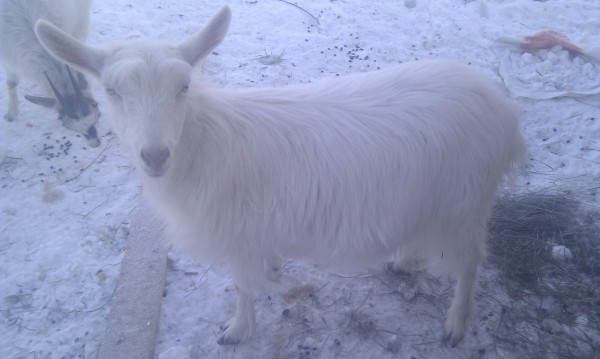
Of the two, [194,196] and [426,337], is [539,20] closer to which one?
[426,337]

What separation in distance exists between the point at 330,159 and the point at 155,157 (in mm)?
1001

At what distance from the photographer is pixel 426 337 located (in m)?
3.05

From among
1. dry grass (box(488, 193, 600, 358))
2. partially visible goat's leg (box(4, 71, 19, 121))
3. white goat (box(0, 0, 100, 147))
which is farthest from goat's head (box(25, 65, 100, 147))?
dry grass (box(488, 193, 600, 358))

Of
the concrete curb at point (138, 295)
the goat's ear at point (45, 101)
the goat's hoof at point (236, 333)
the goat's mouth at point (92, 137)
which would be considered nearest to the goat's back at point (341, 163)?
the goat's hoof at point (236, 333)

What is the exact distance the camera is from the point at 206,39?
2.25 metres

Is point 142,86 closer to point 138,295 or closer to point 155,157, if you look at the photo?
point 155,157

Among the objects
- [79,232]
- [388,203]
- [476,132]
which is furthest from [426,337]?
[79,232]

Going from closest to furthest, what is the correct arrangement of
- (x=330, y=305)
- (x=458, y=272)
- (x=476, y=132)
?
(x=476, y=132), (x=458, y=272), (x=330, y=305)

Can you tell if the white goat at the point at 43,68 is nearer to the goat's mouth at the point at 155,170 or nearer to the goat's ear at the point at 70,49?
the goat's ear at the point at 70,49

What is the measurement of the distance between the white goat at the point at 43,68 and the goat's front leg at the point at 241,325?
271 cm

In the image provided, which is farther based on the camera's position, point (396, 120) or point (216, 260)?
point (216, 260)

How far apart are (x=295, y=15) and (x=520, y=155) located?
4629 millimetres

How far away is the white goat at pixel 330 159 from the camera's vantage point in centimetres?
226

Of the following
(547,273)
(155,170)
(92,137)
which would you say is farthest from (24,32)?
(547,273)
